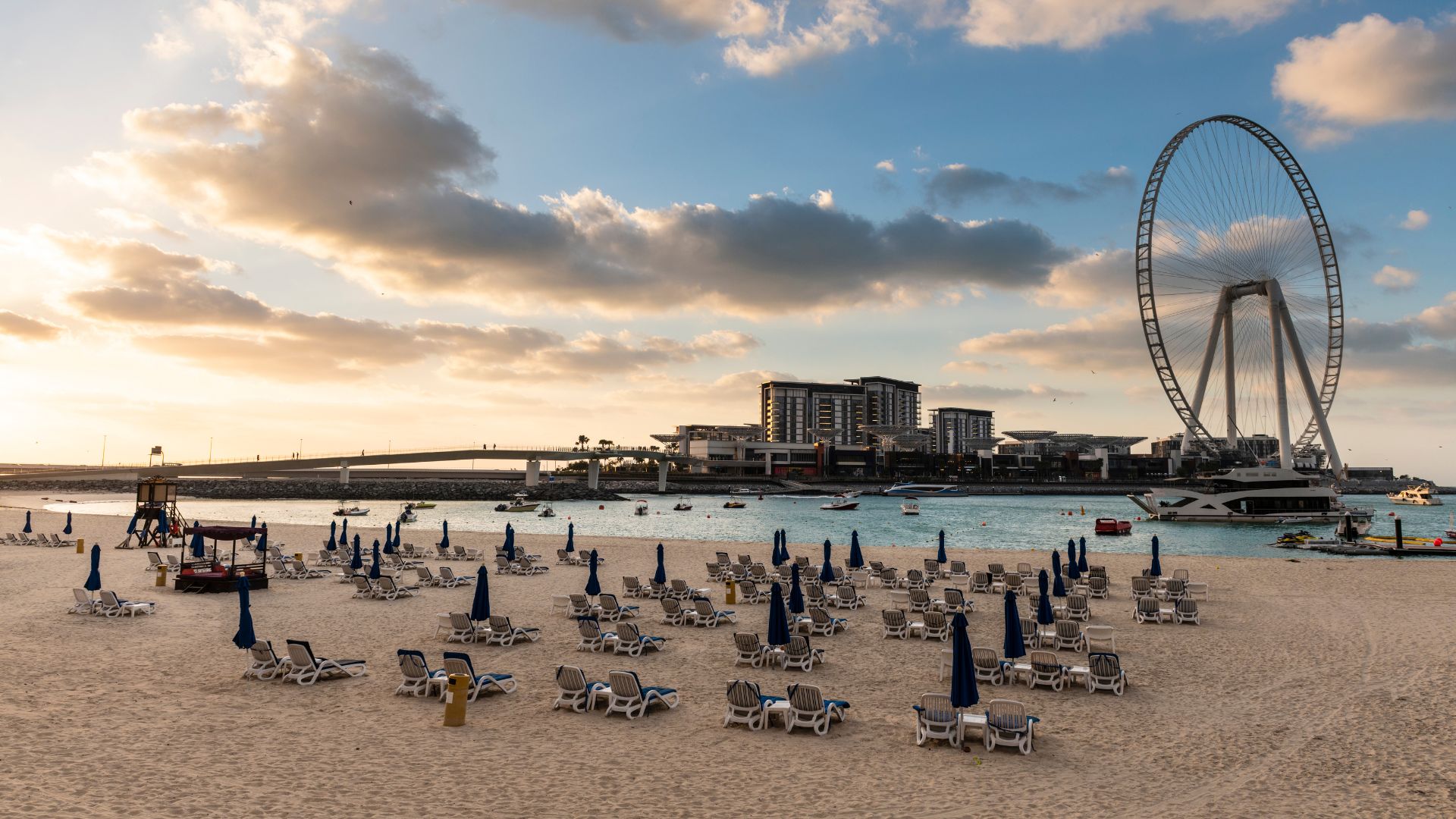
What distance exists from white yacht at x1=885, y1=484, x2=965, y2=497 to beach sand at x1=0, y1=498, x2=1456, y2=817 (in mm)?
165417

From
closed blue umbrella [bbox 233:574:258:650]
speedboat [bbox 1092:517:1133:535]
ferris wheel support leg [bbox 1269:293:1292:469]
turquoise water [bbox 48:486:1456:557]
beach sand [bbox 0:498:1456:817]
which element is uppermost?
ferris wheel support leg [bbox 1269:293:1292:469]

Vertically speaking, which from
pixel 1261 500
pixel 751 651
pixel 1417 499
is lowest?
pixel 1417 499

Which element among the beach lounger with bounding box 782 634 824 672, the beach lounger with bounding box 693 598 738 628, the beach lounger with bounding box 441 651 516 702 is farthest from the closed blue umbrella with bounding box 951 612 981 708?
the beach lounger with bounding box 693 598 738 628

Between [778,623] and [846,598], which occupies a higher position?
[778,623]

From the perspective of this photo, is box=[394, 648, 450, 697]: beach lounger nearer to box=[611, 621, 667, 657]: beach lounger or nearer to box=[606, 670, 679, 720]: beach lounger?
box=[606, 670, 679, 720]: beach lounger

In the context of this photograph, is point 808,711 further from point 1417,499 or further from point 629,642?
point 1417,499

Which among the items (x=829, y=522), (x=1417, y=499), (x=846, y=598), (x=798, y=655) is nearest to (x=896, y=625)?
(x=846, y=598)

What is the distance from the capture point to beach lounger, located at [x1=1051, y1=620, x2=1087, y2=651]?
62.1 feet

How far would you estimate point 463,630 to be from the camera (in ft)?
61.7

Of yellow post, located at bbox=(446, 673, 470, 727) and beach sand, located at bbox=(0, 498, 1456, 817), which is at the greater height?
yellow post, located at bbox=(446, 673, 470, 727)

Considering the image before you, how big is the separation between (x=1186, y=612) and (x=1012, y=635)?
988 cm

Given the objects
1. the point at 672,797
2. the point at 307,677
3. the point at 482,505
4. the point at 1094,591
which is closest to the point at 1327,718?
the point at 672,797

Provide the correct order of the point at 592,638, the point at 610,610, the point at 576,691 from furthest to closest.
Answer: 1. the point at 610,610
2. the point at 592,638
3. the point at 576,691

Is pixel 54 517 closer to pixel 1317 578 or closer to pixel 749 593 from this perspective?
pixel 749 593
